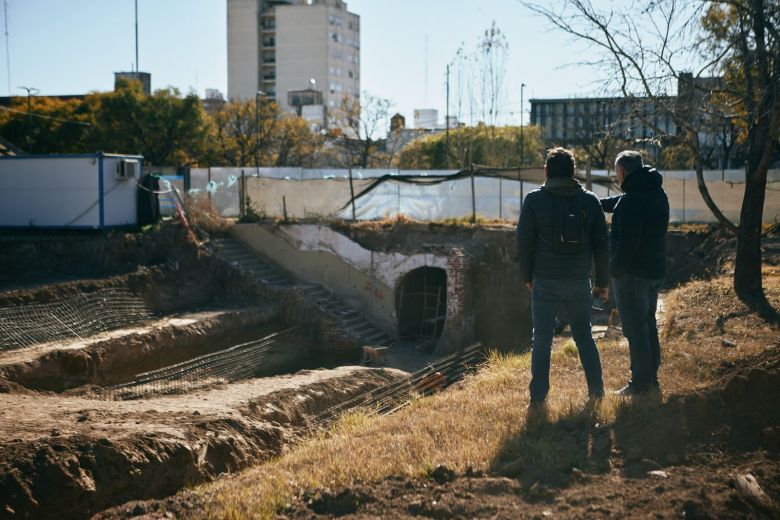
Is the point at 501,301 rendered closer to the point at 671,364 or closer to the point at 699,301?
the point at 699,301

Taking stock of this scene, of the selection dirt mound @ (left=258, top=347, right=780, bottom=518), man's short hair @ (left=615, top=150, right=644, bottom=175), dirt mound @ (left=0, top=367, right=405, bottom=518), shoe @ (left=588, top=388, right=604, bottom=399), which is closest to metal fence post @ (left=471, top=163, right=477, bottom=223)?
dirt mound @ (left=0, top=367, right=405, bottom=518)

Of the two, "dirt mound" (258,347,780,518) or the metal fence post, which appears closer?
"dirt mound" (258,347,780,518)

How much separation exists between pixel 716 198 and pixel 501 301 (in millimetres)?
6902

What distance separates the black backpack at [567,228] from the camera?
228 inches

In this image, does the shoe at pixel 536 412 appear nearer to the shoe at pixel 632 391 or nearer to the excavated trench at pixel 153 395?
the shoe at pixel 632 391

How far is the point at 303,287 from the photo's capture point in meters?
21.4

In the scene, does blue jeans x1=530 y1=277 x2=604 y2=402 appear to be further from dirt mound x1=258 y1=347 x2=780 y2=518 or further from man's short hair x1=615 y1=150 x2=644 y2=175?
man's short hair x1=615 y1=150 x2=644 y2=175

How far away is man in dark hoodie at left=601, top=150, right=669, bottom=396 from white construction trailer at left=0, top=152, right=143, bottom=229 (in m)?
16.5

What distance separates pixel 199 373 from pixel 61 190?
7.91 m

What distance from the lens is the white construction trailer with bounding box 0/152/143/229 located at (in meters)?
20.2

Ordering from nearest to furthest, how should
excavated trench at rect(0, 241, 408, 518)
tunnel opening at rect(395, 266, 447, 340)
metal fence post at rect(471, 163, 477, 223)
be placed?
excavated trench at rect(0, 241, 408, 518), metal fence post at rect(471, 163, 477, 223), tunnel opening at rect(395, 266, 447, 340)

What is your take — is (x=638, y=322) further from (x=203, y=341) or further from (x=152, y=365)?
(x=203, y=341)

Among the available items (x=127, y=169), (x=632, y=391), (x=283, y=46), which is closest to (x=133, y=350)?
(x=127, y=169)

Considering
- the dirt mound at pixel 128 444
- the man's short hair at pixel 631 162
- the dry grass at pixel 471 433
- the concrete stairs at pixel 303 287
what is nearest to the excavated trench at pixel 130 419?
the dirt mound at pixel 128 444
